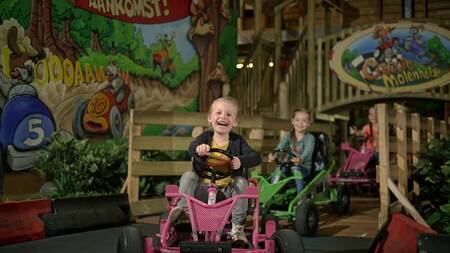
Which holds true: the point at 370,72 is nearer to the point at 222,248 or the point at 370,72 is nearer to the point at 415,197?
the point at 415,197

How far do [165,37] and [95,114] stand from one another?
2.00 metres

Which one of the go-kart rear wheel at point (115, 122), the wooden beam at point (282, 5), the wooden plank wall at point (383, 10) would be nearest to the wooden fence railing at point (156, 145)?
the go-kart rear wheel at point (115, 122)

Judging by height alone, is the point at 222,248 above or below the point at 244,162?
below

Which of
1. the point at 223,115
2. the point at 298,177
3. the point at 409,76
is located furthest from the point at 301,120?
the point at 409,76

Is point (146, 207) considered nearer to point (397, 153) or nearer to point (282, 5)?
point (397, 153)

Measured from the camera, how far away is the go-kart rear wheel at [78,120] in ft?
26.6

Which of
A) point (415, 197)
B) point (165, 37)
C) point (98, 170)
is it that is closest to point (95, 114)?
point (98, 170)

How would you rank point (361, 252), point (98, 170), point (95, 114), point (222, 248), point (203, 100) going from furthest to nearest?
point (203, 100), point (95, 114), point (98, 170), point (361, 252), point (222, 248)

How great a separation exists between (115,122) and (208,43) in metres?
2.65

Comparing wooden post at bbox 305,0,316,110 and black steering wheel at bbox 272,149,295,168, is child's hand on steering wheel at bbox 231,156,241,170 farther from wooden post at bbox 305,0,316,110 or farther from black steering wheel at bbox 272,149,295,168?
wooden post at bbox 305,0,316,110

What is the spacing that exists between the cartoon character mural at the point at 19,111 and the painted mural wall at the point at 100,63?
12 millimetres

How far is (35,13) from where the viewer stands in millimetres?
7395

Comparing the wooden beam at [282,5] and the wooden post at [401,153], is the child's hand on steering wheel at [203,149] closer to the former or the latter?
the wooden post at [401,153]

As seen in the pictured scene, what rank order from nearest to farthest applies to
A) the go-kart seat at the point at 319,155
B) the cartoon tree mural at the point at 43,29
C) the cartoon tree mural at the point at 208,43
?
the go-kart seat at the point at 319,155, the cartoon tree mural at the point at 43,29, the cartoon tree mural at the point at 208,43
